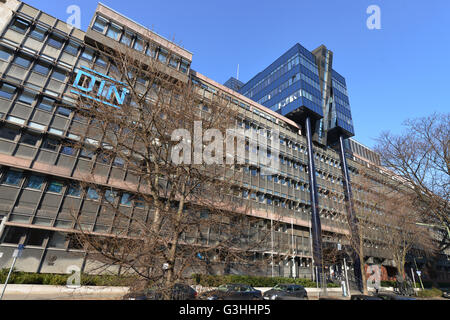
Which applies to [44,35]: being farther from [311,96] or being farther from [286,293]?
[311,96]

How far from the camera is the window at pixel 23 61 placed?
20.3 metres

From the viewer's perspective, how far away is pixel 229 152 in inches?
355

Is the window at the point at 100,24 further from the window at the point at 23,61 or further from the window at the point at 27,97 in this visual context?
the window at the point at 27,97

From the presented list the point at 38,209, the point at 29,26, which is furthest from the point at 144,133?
the point at 29,26

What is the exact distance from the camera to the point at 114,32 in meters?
25.0

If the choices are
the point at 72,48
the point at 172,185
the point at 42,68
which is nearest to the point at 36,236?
the point at 42,68

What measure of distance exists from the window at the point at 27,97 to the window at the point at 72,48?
231 inches

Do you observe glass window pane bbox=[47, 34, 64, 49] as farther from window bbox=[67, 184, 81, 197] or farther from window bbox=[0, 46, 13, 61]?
window bbox=[67, 184, 81, 197]

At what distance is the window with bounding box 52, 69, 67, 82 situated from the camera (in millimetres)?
21688

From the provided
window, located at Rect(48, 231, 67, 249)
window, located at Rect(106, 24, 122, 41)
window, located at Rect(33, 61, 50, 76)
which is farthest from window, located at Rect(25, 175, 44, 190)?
window, located at Rect(106, 24, 122, 41)

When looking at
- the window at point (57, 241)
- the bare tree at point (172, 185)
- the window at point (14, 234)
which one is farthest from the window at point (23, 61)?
the bare tree at point (172, 185)

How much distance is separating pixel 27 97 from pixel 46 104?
144cm

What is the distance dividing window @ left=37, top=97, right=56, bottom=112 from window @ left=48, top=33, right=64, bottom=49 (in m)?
6.00
